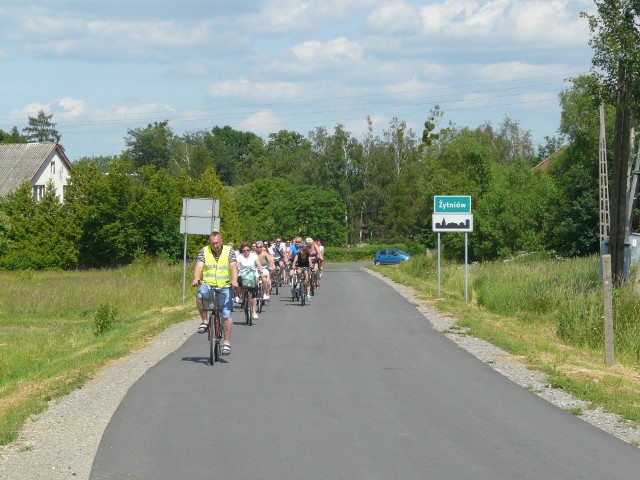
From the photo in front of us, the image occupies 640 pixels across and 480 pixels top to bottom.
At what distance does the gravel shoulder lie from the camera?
7.54m

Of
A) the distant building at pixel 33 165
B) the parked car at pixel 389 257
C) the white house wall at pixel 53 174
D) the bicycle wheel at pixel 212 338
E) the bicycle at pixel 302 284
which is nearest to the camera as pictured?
the bicycle wheel at pixel 212 338

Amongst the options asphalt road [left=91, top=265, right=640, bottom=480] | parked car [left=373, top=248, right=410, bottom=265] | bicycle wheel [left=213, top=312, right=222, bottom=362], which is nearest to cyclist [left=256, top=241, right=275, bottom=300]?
asphalt road [left=91, top=265, right=640, bottom=480]

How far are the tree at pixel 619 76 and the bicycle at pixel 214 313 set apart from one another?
1457cm

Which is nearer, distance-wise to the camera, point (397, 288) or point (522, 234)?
point (397, 288)

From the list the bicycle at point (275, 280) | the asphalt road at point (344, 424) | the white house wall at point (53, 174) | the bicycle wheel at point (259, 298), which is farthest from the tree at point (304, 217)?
the asphalt road at point (344, 424)

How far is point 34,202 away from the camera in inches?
2611

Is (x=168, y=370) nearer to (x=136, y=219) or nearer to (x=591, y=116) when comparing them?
(x=136, y=219)

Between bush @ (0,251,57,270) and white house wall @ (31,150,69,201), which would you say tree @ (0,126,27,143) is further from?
bush @ (0,251,57,270)

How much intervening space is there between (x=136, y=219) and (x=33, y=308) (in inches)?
1301

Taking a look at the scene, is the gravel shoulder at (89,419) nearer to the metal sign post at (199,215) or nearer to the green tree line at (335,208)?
the metal sign post at (199,215)

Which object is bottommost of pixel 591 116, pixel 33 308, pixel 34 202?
pixel 33 308

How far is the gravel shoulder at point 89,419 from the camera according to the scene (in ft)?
24.7

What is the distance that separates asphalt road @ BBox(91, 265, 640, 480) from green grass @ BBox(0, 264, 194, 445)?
Result: 118 centimetres

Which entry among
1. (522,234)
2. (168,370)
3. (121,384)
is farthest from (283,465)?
(522,234)
